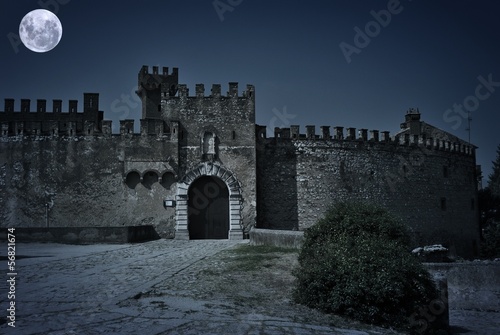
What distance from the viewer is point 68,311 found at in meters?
6.03

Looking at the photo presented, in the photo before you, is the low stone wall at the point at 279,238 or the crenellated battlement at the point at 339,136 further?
the crenellated battlement at the point at 339,136

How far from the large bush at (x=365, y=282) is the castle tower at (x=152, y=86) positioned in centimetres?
2528

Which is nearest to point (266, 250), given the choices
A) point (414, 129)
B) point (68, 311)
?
point (68, 311)

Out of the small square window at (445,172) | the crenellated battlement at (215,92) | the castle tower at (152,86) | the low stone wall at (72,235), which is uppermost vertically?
the castle tower at (152,86)

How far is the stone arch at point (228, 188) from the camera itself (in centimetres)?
2120

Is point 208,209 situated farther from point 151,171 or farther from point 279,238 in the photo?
point 279,238

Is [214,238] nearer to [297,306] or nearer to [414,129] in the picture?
[297,306]

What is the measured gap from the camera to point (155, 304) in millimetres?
6602

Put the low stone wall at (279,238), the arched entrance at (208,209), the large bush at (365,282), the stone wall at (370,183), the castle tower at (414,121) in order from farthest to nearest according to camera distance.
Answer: the castle tower at (414,121) → the stone wall at (370,183) → the arched entrance at (208,209) → the low stone wall at (279,238) → the large bush at (365,282)

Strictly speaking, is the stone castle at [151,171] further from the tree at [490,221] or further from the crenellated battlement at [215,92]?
the tree at [490,221]

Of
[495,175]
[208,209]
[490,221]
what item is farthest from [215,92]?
[495,175]

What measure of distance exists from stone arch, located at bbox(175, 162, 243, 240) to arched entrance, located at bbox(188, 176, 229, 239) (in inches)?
13.9

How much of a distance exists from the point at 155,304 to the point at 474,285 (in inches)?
269

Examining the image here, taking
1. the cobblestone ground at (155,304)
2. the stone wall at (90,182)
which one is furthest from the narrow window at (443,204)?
the cobblestone ground at (155,304)
